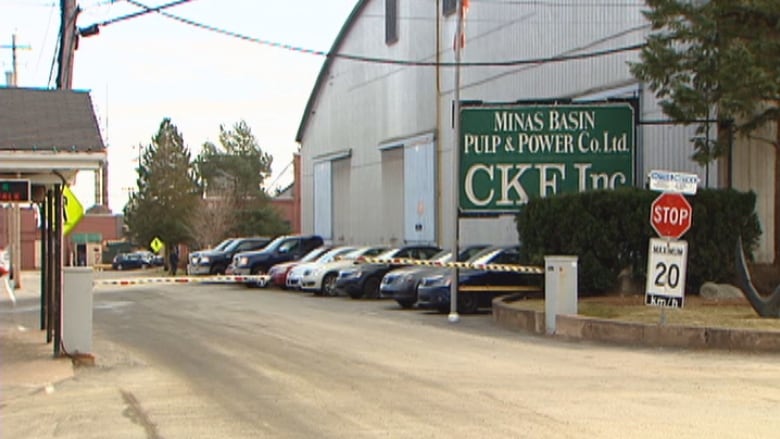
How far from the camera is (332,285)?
30578 millimetres

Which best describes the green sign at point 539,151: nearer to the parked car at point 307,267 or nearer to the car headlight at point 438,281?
the car headlight at point 438,281

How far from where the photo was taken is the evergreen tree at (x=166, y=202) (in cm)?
6456

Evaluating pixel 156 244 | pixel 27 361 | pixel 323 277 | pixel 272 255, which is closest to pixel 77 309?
pixel 27 361

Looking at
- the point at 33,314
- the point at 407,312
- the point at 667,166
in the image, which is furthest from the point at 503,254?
the point at 33,314

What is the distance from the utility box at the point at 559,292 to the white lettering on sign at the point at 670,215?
7.19ft

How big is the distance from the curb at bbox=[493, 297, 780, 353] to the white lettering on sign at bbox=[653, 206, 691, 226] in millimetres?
1663

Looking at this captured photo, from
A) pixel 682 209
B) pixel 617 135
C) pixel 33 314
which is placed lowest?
pixel 33 314

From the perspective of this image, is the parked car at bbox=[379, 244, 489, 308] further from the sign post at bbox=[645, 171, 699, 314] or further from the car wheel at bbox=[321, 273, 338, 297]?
the sign post at bbox=[645, 171, 699, 314]

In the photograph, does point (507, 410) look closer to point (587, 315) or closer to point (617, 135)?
point (587, 315)

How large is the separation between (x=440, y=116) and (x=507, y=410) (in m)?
31.8

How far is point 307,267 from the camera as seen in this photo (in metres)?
31.7

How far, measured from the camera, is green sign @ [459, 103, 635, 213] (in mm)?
24125

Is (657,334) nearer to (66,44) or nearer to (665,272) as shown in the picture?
(665,272)

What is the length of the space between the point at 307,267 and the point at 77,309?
58.8ft
